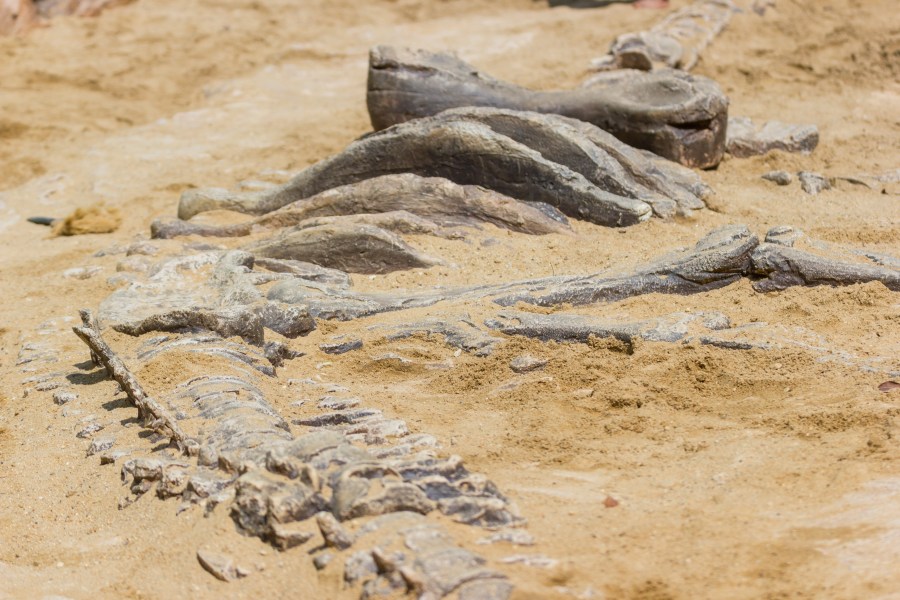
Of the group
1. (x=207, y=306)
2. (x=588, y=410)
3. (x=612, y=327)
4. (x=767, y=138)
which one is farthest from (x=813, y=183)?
(x=207, y=306)

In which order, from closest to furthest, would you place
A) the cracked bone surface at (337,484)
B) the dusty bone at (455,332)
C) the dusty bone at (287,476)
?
1. the cracked bone surface at (337,484)
2. the dusty bone at (287,476)
3. the dusty bone at (455,332)

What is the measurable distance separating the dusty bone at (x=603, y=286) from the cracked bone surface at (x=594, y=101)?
180 cm

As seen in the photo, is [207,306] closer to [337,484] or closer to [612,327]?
[612,327]

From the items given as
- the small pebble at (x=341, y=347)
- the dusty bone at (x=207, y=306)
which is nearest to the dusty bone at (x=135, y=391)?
the dusty bone at (x=207, y=306)

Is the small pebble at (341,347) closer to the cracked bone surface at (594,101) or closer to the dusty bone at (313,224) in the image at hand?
the dusty bone at (313,224)

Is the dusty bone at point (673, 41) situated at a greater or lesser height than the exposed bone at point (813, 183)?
greater

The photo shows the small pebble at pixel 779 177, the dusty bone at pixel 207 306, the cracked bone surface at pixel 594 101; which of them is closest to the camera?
the dusty bone at pixel 207 306

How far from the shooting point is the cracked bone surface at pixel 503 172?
5.95 meters

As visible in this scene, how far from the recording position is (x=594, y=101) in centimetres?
682

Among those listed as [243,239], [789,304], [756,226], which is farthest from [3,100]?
[789,304]

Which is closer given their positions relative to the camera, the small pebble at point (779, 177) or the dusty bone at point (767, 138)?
the small pebble at point (779, 177)

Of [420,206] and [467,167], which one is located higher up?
[467,167]

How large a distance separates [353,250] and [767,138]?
3.43 metres

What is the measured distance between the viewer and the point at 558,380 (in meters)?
4.20
